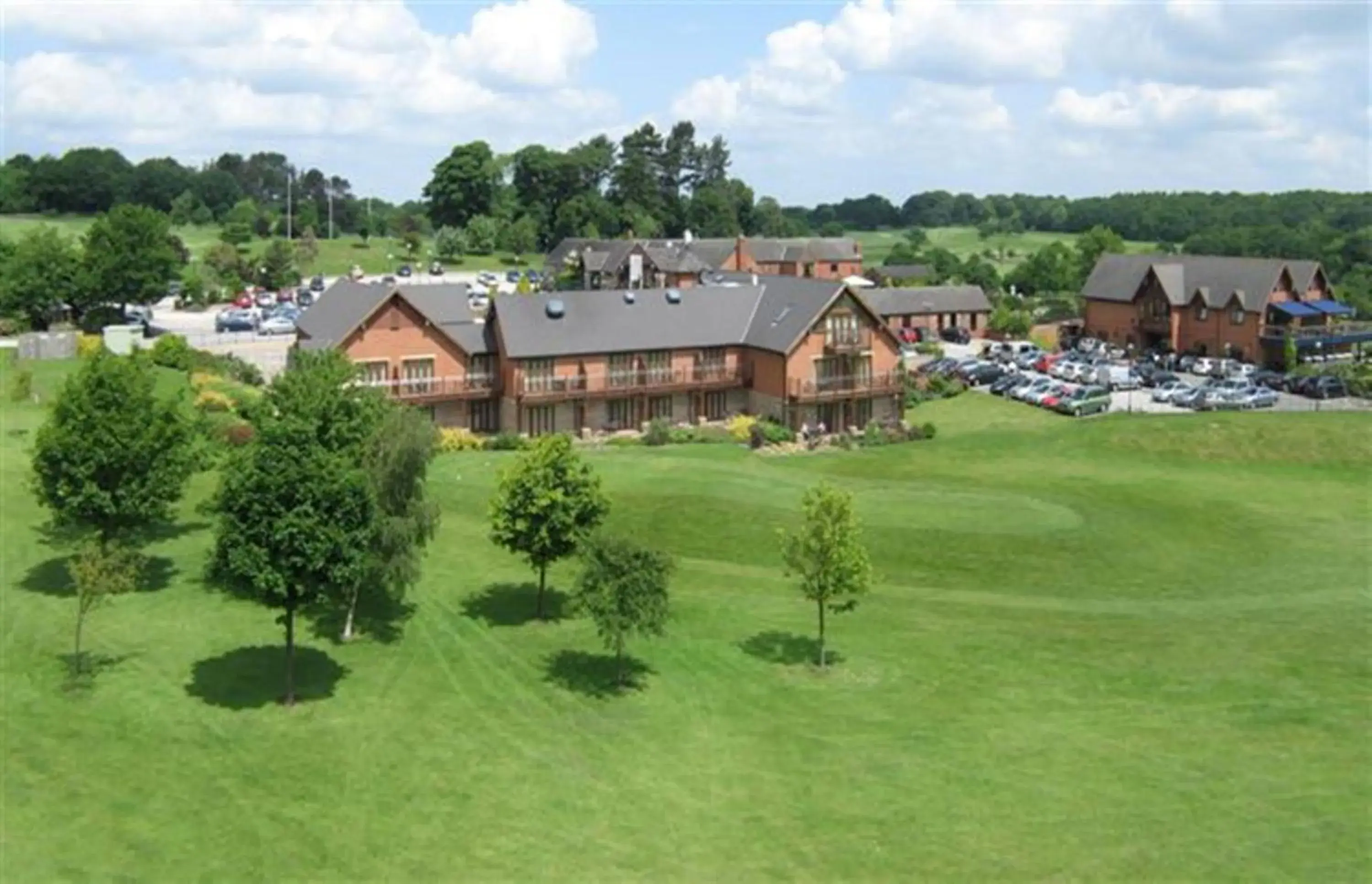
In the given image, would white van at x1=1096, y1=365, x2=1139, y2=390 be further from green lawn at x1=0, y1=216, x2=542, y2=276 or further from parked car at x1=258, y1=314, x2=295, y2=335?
green lawn at x1=0, y1=216, x2=542, y2=276

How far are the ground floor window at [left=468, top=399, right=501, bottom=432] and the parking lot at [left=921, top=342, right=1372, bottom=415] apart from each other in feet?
109

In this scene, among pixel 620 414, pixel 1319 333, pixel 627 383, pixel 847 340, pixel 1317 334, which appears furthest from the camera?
pixel 1319 333

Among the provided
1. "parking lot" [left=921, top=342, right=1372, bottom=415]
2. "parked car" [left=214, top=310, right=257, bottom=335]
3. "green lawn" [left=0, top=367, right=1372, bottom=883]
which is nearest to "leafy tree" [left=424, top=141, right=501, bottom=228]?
"parked car" [left=214, top=310, right=257, bottom=335]

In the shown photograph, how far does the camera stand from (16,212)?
18612 cm

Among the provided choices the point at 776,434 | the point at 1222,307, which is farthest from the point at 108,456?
the point at 1222,307

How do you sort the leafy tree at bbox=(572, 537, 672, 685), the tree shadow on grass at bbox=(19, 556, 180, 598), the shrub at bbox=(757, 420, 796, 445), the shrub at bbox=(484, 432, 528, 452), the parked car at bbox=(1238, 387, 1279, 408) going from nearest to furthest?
the leafy tree at bbox=(572, 537, 672, 685), the tree shadow on grass at bbox=(19, 556, 180, 598), the shrub at bbox=(484, 432, 528, 452), the shrub at bbox=(757, 420, 796, 445), the parked car at bbox=(1238, 387, 1279, 408)

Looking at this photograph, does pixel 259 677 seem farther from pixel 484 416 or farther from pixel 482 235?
pixel 482 235

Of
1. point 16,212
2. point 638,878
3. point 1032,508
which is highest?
point 16,212

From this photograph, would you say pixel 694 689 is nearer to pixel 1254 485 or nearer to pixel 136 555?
pixel 136 555

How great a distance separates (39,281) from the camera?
95.8 metres

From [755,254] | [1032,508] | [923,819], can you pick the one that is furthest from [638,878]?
[755,254]

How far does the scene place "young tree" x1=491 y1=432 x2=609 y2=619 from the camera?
39375 mm

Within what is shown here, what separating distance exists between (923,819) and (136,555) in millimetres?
25091

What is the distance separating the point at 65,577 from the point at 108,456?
218 inches
